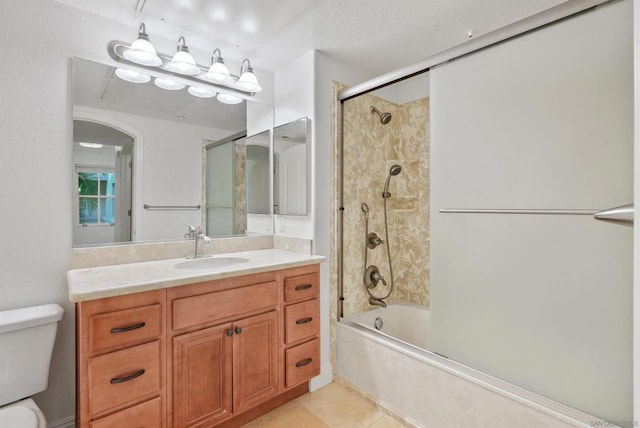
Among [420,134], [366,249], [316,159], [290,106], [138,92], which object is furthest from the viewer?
[420,134]

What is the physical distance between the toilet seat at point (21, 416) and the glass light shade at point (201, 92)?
6.12 feet

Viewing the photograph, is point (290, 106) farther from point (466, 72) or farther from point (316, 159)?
point (466, 72)

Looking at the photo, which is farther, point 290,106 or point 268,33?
point 290,106

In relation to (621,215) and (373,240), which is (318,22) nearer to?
(373,240)

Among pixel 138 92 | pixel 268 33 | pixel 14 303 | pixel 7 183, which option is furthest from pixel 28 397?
pixel 268 33

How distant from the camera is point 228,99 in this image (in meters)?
2.31

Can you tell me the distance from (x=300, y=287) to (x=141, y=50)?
1666 millimetres

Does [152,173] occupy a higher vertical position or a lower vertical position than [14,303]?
higher

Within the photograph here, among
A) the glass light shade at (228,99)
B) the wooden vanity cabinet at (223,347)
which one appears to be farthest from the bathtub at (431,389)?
the glass light shade at (228,99)

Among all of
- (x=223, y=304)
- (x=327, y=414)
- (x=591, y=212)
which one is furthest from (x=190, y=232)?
(x=591, y=212)

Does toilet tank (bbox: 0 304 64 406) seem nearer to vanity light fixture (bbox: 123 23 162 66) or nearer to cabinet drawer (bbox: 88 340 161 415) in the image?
cabinet drawer (bbox: 88 340 161 415)

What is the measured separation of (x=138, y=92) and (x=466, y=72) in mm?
1903

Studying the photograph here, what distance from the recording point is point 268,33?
2039 mm

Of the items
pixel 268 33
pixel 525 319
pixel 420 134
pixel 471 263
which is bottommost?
pixel 525 319
